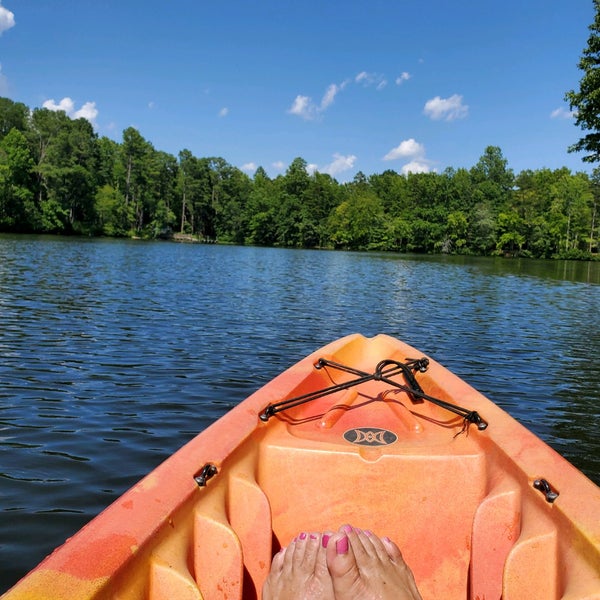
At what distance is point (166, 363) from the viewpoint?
8.07 meters

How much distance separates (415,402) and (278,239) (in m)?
86.1

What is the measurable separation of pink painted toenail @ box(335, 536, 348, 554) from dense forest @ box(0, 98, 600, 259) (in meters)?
66.0

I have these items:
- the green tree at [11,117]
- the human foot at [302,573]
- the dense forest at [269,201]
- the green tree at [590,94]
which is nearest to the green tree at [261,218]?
the dense forest at [269,201]

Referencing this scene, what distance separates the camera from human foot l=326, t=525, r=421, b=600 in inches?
73.4

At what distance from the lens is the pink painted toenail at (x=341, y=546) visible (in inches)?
78.5

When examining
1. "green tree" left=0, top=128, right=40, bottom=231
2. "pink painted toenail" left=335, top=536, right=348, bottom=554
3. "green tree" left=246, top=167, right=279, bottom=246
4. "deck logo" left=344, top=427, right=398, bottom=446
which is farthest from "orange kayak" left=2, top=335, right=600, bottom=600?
"green tree" left=246, top=167, right=279, bottom=246

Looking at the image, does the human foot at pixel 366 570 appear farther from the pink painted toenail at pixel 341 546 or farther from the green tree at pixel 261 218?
the green tree at pixel 261 218

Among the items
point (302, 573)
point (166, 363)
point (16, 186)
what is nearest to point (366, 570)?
point (302, 573)

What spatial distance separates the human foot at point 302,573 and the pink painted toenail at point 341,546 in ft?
0.23

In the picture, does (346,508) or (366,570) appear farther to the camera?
(346,508)

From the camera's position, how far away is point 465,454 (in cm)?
300

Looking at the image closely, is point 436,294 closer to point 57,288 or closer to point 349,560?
point 57,288

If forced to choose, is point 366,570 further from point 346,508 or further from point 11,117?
point 11,117

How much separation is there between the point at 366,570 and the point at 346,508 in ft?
3.12
